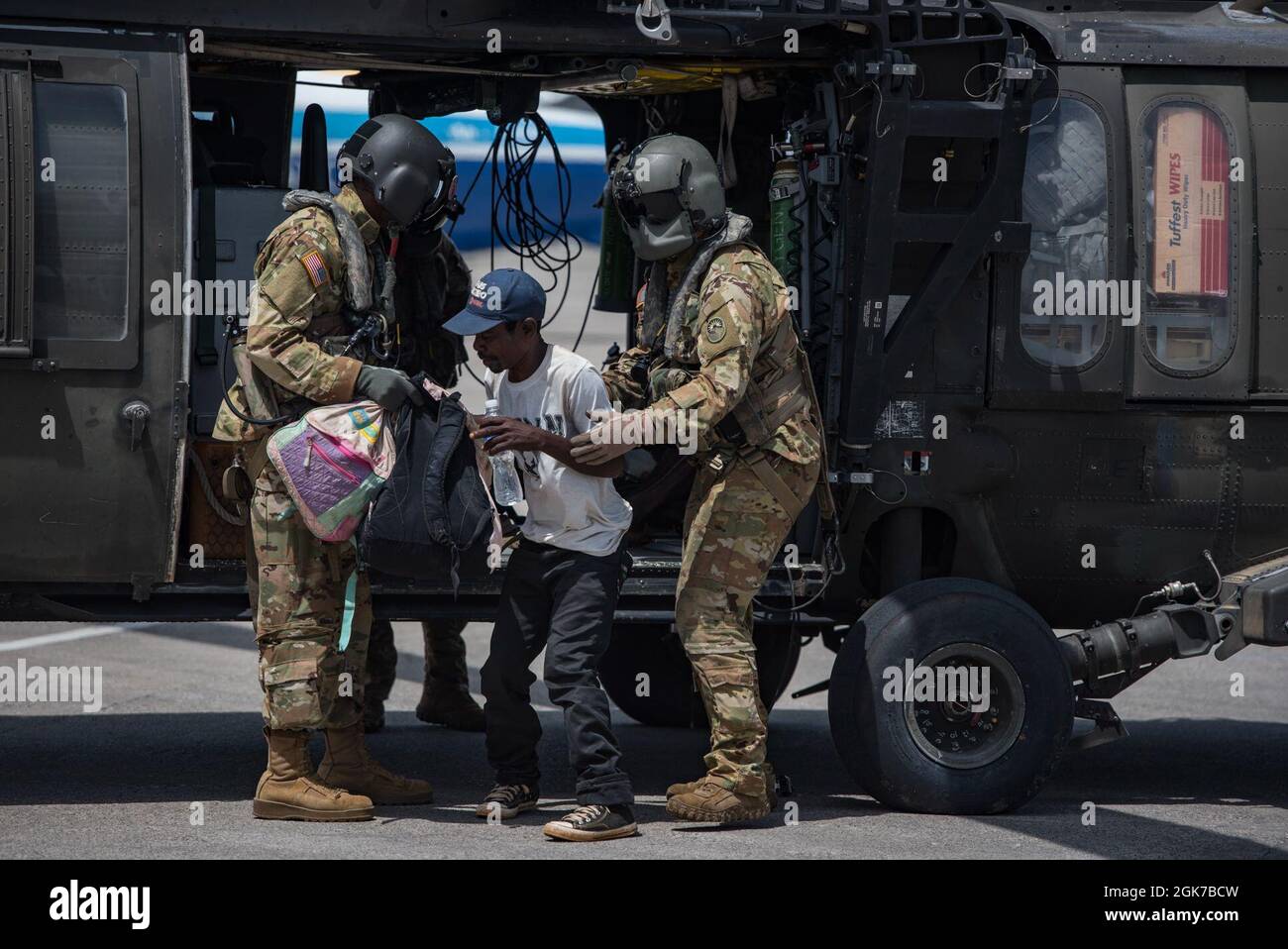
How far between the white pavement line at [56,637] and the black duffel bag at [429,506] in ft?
17.6

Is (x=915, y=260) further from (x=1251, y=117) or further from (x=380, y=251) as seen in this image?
(x=380, y=251)

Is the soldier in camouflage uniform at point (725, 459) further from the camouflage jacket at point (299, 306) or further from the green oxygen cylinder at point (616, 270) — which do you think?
the green oxygen cylinder at point (616, 270)

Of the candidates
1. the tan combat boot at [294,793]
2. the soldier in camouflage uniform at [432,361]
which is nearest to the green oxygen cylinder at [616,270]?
the soldier in camouflage uniform at [432,361]

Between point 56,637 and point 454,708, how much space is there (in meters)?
3.79

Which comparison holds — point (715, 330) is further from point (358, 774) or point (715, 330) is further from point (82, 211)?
point (82, 211)

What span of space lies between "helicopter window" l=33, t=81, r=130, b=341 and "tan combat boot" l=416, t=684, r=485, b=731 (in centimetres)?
271

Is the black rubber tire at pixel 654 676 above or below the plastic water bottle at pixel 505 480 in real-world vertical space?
below

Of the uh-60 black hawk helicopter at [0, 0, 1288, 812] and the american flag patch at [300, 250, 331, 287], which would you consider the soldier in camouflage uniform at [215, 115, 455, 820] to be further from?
the uh-60 black hawk helicopter at [0, 0, 1288, 812]

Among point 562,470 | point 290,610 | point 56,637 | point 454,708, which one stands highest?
point 562,470

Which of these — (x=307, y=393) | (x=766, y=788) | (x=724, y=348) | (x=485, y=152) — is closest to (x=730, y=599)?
(x=766, y=788)

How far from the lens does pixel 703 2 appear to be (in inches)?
251

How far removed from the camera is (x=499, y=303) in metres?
5.71

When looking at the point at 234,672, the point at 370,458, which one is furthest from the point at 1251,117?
the point at 234,672

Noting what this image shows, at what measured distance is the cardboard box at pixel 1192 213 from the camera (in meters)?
6.66
